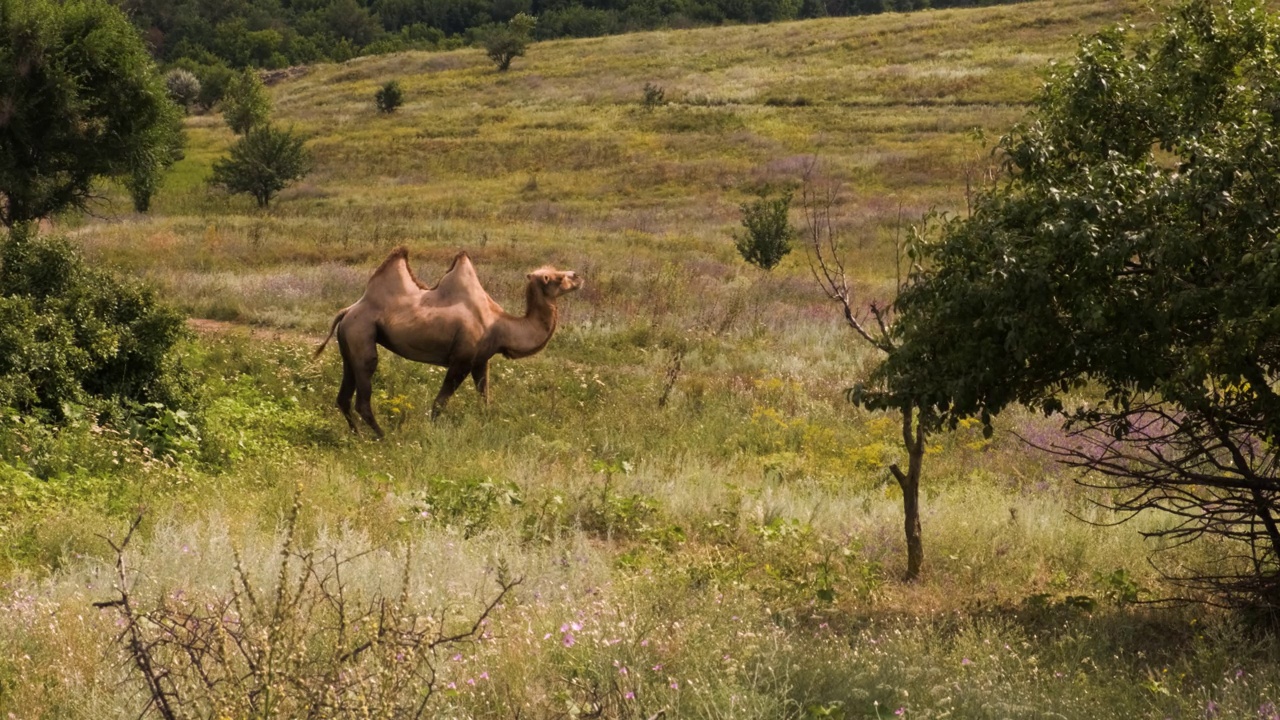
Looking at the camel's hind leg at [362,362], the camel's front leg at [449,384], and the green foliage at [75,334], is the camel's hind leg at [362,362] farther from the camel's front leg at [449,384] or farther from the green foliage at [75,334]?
the green foliage at [75,334]

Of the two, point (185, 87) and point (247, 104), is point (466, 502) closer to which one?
point (247, 104)

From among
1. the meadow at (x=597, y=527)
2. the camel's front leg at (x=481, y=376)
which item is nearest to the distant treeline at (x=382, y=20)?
the meadow at (x=597, y=527)

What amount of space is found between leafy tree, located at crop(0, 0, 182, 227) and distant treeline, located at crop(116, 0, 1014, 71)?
80533 millimetres

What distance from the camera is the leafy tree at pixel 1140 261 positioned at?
19.5ft

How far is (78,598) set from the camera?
5.96 metres

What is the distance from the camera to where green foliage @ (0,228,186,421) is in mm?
10906

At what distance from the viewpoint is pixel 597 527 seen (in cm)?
888

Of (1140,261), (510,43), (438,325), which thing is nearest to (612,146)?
(510,43)

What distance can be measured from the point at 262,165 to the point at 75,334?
32.7 metres

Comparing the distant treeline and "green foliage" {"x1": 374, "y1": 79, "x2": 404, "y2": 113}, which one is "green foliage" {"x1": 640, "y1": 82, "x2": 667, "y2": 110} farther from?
the distant treeline

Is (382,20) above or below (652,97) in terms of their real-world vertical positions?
above

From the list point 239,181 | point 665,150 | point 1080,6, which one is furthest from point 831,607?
point 1080,6

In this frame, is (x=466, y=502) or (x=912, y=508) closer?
(x=912, y=508)

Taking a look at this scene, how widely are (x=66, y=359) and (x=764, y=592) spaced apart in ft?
23.6
